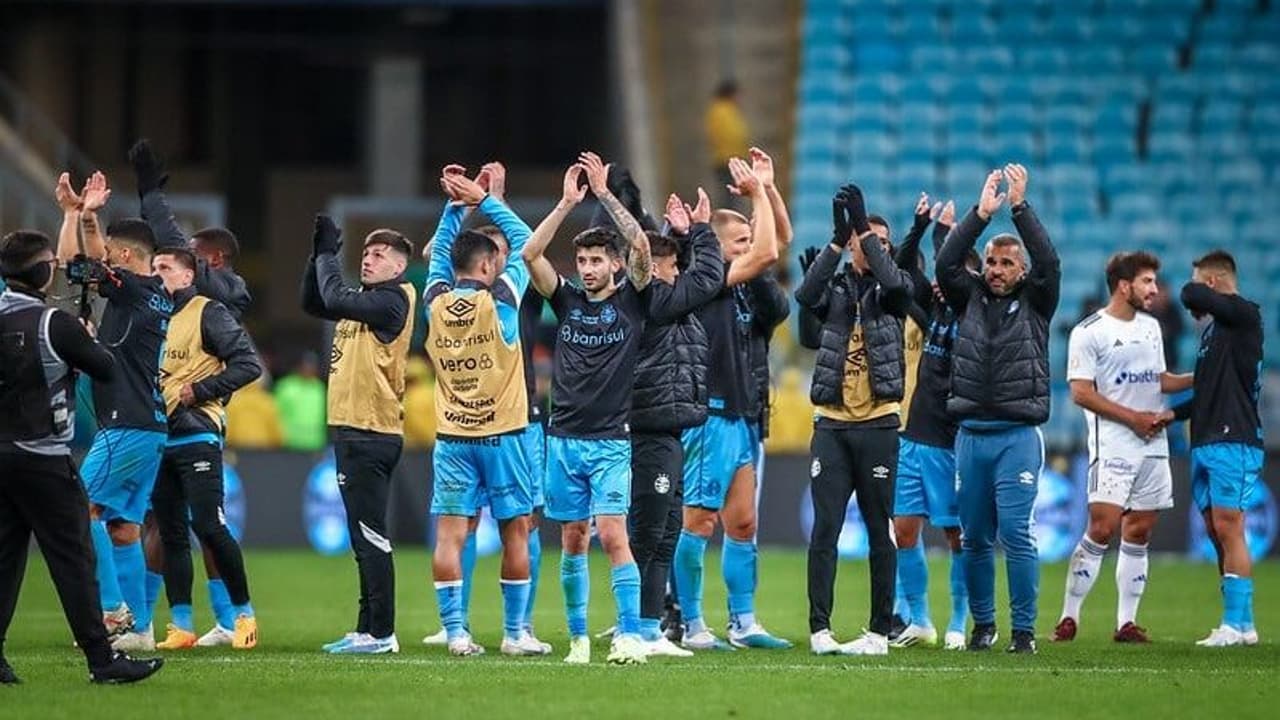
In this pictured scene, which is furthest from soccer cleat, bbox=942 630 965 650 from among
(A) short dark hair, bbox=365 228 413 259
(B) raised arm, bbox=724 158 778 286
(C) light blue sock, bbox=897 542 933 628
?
(A) short dark hair, bbox=365 228 413 259

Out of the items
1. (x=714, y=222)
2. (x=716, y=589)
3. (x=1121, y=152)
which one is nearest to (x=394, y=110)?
(x=1121, y=152)

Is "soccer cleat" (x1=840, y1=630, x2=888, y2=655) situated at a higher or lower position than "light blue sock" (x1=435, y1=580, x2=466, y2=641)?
lower

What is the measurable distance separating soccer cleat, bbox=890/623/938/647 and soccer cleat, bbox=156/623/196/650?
451 cm

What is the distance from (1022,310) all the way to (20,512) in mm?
6217

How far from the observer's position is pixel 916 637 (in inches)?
611

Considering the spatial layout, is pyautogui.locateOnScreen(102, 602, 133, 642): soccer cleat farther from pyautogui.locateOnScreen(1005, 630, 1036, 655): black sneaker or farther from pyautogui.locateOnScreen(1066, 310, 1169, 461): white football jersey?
pyautogui.locateOnScreen(1066, 310, 1169, 461): white football jersey

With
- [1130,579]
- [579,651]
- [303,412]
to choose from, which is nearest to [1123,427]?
[1130,579]

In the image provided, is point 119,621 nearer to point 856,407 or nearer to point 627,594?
point 627,594

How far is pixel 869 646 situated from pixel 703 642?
50.0 inches

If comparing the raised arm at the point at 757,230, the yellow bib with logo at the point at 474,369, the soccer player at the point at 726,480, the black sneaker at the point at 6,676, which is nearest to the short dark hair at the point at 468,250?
the yellow bib with logo at the point at 474,369

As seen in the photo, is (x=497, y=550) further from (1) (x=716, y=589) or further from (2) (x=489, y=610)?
(2) (x=489, y=610)

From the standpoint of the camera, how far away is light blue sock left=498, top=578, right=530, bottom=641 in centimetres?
1419

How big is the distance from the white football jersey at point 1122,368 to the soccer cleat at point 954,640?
1871 mm

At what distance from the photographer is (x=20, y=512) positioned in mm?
12258
